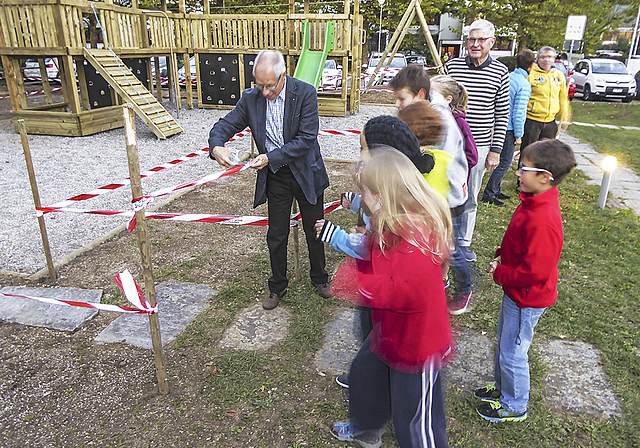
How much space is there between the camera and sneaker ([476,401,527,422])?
255 cm

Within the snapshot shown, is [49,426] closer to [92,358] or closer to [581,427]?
[92,358]

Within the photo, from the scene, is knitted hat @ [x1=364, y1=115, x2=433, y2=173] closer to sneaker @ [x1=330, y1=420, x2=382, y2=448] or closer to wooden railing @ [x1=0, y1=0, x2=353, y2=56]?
sneaker @ [x1=330, y1=420, x2=382, y2=448]

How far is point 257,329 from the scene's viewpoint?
3.46 metres

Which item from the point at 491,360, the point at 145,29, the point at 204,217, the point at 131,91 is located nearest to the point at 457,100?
the point at 491,360

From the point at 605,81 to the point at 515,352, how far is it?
19.9 m

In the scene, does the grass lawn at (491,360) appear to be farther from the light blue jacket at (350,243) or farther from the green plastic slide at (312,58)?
the green plastic slide at (312,58)

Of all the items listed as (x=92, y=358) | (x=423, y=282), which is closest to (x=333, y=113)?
(x=92, y=358)

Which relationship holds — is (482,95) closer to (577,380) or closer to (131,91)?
(577,380)

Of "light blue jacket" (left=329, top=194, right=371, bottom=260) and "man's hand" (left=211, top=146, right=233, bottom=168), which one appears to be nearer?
"light blue jacket" (left=329, top=194, right=371, bottom=260)

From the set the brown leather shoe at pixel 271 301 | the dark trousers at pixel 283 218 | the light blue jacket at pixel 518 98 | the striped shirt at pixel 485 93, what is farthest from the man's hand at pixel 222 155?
the light blue jacket at pixel 518 98

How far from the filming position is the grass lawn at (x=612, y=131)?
9648 millimetres

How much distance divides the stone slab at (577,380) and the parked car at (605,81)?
1881 centimetres

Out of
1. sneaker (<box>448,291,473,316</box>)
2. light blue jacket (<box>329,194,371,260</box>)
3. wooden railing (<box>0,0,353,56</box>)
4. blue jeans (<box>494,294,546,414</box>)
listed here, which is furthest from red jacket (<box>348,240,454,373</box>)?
wooden railing (<box>0,0,353,56</box>)

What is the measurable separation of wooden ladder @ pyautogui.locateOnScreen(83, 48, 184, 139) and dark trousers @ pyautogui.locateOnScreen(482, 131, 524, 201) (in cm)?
711
